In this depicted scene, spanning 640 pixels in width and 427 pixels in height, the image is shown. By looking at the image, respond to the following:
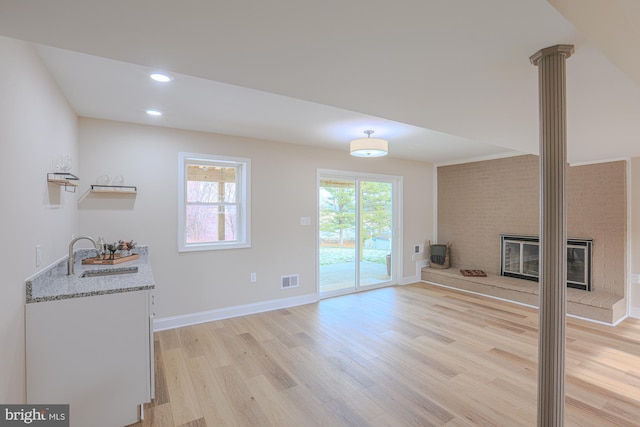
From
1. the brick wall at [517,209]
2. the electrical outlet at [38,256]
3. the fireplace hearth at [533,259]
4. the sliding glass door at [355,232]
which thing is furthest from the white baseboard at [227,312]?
the fireplace hearth at [533,259]

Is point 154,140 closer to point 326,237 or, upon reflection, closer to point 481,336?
point 326,237

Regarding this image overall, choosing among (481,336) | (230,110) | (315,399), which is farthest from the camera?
(481,336)

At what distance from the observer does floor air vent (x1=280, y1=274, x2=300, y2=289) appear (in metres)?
Result: 4.39

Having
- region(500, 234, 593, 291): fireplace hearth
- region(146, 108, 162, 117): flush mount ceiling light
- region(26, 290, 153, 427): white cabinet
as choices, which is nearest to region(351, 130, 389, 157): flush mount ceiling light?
region(146, 108, 162, 117): flush mount ceiling light

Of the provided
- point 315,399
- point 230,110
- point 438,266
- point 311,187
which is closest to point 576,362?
point 315,399

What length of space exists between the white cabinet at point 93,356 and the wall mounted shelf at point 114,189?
1.77m

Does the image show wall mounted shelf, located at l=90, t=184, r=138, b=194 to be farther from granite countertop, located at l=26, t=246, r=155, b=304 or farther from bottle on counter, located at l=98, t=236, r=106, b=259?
granite countertop, located at l=26, t=246, r=155, b=304

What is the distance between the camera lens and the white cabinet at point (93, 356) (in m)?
1.74

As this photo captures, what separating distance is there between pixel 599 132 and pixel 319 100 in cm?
279

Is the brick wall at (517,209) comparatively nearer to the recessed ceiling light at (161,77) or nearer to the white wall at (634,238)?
the white wall at (634,238)

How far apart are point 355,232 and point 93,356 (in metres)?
4.00

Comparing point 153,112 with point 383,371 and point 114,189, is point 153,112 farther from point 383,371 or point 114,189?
point 383,371

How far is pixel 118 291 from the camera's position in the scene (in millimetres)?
1899

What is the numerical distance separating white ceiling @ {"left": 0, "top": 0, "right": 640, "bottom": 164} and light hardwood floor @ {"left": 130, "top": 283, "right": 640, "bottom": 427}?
2181 mm
